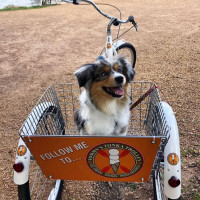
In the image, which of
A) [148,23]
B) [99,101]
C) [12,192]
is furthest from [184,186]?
[148,23]

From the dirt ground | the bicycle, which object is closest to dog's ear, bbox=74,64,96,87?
the bicycle

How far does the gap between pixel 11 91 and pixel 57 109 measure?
7.88ft

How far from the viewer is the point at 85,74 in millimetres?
1787

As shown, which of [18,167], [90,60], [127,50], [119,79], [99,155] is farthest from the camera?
[90,60]

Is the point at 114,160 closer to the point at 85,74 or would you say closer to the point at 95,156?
the point at 95,156

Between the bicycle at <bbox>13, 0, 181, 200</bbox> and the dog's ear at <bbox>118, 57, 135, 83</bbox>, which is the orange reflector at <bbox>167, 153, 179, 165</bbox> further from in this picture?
the dog's ear at <bbox>118, 57, 135, 83</bbox>

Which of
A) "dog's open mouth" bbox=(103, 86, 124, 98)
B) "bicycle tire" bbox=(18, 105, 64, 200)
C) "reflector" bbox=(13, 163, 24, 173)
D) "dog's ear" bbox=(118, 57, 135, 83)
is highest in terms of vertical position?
"dog's ear" bbox=(118, 57, 135, 83)

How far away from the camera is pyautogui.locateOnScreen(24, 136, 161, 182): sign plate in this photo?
4.06ft

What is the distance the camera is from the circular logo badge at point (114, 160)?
4.21ft

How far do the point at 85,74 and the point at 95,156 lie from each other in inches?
27.3

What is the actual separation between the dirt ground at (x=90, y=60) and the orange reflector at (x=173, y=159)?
85 centimetres

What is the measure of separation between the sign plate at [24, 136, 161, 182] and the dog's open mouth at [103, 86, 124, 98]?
61cm

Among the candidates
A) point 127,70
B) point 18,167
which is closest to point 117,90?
point 127,70

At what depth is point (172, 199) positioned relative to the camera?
139 cm
